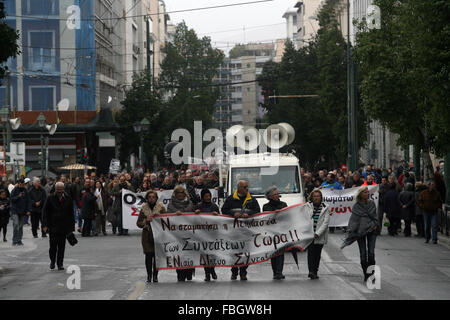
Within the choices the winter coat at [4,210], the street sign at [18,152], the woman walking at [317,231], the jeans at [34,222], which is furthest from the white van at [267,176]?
the street sign at [18,152]

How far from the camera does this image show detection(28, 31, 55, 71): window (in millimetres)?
58312

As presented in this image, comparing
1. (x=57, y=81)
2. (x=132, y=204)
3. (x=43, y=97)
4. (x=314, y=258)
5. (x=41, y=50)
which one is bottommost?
(x=314, y=258)

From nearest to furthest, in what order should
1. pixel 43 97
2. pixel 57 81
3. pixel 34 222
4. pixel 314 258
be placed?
pixel 314 258 < pixel 34 222 < pixel 43 97 < pixel 57 81

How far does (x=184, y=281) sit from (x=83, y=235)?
12.7 meters

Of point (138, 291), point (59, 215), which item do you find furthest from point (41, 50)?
point (138, 291)

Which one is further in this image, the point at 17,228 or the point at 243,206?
the point at 17,228

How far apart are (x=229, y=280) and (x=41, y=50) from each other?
4610cm

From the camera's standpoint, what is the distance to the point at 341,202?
26016mm

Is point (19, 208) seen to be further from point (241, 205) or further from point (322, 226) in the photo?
point (322, 226)

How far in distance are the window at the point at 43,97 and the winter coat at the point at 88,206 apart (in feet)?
108

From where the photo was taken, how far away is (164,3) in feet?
469

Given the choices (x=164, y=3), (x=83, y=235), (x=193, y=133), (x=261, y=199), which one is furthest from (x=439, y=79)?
(x=164, y=3)

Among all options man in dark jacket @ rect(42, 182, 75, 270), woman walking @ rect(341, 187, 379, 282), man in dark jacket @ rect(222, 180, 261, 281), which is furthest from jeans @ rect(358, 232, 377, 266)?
man in dark jacket @ rect(42, 182, 75, 270)

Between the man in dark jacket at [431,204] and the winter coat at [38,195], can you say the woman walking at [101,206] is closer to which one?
the winter coat at [38,195]
